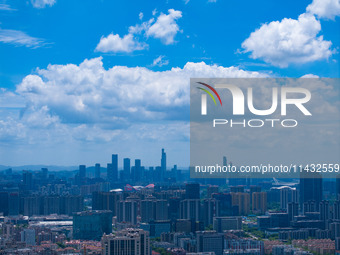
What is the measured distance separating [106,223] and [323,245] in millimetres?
5244

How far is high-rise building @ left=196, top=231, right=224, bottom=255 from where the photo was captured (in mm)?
10539

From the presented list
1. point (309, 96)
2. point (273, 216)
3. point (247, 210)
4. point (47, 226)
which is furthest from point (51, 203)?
point (309, 96)

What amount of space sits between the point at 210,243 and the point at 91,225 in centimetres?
366

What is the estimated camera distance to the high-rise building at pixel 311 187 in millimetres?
17328

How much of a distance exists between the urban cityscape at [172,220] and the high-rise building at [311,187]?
33 mm

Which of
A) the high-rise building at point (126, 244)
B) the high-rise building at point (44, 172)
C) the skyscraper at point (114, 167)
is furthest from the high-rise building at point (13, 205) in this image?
the high-rise building at point (126, 244)

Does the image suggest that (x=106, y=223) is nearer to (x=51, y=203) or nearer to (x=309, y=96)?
(x=51, y=203)

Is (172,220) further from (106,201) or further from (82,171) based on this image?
(82,171)

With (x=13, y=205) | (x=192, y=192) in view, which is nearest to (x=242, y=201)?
(x=192, y=192)

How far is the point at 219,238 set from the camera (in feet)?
35.5

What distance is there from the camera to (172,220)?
14.4 metres

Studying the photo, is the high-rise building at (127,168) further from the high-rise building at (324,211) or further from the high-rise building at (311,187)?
the high-rise building at (324,211)

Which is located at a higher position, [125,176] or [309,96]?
[309,96]

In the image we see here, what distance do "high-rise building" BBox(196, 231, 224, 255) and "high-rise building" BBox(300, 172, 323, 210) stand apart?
723 cm
